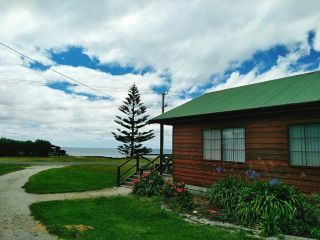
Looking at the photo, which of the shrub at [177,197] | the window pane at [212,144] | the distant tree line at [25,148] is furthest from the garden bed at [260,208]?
the distant tree line at [25,148]

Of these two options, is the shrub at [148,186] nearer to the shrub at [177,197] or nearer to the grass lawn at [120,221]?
the shrub at [177,197]

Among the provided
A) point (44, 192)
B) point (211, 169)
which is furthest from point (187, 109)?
point (44, 192)

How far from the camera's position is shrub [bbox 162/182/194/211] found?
10.5 m

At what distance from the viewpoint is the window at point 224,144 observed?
12.4 meters

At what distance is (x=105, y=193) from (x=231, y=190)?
637 cm

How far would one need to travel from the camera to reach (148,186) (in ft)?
44.2

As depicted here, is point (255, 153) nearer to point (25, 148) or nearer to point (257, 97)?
point (257, 97)

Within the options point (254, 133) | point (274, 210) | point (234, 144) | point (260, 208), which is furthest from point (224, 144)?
point (274, 210)

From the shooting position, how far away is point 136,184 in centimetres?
1388

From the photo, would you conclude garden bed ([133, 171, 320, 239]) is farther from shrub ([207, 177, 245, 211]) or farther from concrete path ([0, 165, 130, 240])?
concrete path ([0, 165, 130, 240])

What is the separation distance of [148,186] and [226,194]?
4357 millimetres

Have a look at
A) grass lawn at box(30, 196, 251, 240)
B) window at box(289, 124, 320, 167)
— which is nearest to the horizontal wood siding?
window at box(289, 124, 320, 167)

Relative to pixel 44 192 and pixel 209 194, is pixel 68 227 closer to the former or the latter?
pixel 209 194

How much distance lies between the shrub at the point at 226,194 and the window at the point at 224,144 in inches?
79.1
